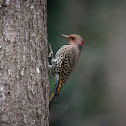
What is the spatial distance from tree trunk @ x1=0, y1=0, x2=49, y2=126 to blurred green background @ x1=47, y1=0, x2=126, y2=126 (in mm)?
3153

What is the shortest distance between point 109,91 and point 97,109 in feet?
2.11

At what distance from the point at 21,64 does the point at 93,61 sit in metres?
4.93

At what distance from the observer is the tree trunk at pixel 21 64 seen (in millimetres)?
3373

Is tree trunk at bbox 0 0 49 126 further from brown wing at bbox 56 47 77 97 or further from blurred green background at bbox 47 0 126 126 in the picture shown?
blurred green background at bbox 47 0 126 126

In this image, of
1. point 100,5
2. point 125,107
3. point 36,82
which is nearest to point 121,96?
point 125,107

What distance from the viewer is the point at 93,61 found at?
A: 826cm

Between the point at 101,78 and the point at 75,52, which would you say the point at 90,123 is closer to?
the point at 101,78

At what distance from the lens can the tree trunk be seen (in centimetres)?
337

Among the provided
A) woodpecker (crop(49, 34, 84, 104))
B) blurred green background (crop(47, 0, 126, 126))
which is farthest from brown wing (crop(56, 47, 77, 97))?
blurred green background (crop(47, 0, 126, 126))

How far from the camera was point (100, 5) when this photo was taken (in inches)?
360

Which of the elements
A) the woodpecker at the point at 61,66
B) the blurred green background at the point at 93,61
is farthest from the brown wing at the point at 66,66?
the blurred green background at the point at 93,61

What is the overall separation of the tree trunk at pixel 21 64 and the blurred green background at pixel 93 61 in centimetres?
315

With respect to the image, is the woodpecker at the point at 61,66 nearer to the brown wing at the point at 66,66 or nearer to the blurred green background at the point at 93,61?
the brown wing at the point at 66,66

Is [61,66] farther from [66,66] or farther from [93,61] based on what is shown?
[93,61]
